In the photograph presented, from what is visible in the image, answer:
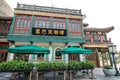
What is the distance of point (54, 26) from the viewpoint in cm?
1131

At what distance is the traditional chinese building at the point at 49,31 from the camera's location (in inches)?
406

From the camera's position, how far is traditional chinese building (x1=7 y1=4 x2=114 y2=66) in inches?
406

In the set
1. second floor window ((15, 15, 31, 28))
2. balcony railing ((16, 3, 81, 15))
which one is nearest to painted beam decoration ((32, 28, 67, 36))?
second floor window ((15, 15, 31, 28))

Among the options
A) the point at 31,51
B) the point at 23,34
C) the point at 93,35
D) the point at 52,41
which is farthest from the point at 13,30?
the point at 93,35

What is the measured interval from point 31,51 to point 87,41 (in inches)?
368

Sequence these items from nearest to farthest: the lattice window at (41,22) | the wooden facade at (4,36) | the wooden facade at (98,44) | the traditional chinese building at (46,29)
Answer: the traditional chinese building at (46,29), the wooden facade at (4,36), the lattice window at (41,22), the wooden facade at (98,44)

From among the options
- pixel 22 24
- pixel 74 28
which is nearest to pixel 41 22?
pixel 22 24

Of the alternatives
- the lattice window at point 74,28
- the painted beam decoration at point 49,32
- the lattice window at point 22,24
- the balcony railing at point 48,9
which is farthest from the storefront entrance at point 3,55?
the lattice window at point 74,28

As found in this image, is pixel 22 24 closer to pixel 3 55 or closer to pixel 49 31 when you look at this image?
pixel 49 31

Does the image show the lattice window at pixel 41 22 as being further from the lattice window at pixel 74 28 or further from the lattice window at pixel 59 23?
the lattice window at pixel 74 28

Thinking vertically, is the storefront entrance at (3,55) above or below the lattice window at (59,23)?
below

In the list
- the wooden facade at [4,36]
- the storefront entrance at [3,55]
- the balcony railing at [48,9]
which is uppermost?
the balcony railing at [48,9]

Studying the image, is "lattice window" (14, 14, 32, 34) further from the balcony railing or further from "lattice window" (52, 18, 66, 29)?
"lattice window" (52, 18, 66, 29)

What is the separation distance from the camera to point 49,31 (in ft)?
35.2
